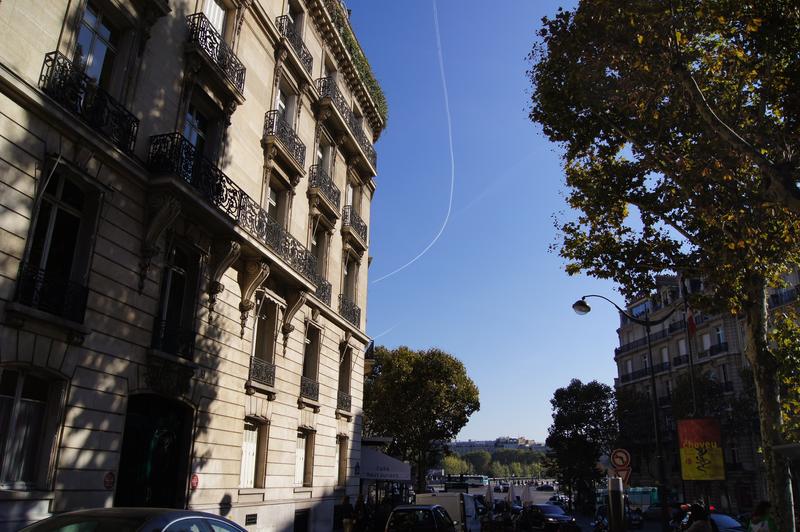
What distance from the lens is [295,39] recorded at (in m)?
21.8

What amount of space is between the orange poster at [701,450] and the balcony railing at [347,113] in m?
16.7

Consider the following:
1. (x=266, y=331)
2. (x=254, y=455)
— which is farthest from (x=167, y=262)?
(x=254, y=455)

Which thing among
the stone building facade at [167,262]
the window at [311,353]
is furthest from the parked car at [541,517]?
the window at [311,353]

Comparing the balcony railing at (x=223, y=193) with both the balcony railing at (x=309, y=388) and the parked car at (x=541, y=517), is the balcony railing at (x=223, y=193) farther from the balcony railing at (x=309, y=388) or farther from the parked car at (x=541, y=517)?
the parked car at (x=541, y=517)

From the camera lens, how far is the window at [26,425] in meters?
9.70

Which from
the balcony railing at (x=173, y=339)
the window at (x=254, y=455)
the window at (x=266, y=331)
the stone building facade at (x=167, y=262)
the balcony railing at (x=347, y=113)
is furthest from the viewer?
the balcony railing at (x=347, y=113)

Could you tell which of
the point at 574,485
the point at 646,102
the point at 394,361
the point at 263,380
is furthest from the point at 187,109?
the point at 574,485

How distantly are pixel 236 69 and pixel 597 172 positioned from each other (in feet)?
35.2

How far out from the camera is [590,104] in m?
15.5

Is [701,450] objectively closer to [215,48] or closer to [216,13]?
[215,48]

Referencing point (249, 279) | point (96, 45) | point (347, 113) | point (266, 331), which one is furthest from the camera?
point (347, 113)

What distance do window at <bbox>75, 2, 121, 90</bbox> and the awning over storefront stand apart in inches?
790

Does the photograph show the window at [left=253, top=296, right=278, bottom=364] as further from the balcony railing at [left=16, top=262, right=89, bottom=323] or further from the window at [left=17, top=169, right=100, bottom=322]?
the balcony railing at [left=16, top=262, right=89, bottom=323]

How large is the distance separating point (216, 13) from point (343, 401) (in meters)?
15.1
